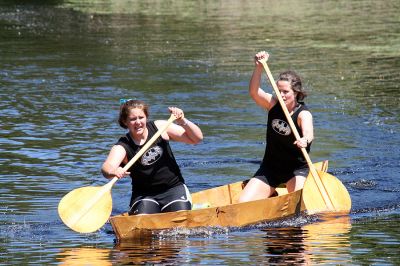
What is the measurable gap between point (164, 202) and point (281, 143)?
5.78 feet

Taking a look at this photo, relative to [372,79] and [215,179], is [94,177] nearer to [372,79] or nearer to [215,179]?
[215,179]

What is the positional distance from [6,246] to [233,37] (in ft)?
67.0

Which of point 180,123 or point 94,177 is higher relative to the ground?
point 180,123

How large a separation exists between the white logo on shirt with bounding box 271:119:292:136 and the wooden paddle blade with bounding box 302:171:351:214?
0.56m

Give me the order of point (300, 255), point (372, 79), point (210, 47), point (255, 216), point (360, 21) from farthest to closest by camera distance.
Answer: point (360, 21) < point (210, 47) < point (372, 79) < point (255, 216) < point (300, 255)

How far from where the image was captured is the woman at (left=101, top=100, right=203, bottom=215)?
1012 cm

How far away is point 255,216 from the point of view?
35.0ft

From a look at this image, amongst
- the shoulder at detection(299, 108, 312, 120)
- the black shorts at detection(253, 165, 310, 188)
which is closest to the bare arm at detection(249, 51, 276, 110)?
the shoulder at detection(299, 108, 312, 120)

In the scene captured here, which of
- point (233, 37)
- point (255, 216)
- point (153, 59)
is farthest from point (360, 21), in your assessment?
point (255, 216)

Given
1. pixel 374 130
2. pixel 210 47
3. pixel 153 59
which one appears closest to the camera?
pixel 374 130

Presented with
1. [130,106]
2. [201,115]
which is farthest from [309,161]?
[201,115]

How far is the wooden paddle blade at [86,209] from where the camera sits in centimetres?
1012

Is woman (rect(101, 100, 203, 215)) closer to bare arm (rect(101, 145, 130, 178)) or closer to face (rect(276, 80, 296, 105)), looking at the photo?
bare arm (rect(101, 145, 130, 178))

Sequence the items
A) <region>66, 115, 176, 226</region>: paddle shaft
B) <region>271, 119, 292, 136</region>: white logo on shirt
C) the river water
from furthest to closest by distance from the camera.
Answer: <region>271, 119, 292, 136</region>: white logo on shirt, <region>66, 115, 176, 226</region>: paddle shaft, the river water
